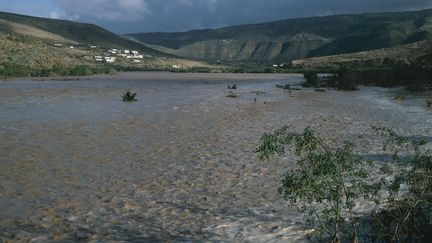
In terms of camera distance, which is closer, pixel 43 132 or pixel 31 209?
pixel 31 209

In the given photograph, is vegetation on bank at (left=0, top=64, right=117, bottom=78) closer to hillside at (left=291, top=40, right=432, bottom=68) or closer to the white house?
hillside at (left=291, top=40, right=432, bottom=68)

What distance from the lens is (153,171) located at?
13.1 m

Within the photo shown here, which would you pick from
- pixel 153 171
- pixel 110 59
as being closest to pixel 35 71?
pixel 153 171

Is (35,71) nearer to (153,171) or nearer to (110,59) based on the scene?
(153,171)

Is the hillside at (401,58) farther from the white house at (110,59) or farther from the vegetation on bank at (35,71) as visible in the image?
the white house at (110,59)

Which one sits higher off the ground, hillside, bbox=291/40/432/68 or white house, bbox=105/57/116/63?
hillside, bbox=291/40/432/68

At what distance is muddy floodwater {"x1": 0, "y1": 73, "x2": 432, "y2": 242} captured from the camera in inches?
347

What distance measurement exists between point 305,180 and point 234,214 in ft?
9.23

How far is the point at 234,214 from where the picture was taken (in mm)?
9578

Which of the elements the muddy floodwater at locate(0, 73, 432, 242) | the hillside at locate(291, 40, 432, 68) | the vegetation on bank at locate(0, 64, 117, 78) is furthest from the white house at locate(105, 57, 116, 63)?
the muddy floodwater at locate(0, 73, 432, 242)

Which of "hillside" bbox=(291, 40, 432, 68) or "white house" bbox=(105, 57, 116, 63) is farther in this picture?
"white house" bbox=(105, 57, 116, 63)

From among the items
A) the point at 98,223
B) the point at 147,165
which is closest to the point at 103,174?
the point at 147,165

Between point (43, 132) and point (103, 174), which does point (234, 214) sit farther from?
point (43, 132)

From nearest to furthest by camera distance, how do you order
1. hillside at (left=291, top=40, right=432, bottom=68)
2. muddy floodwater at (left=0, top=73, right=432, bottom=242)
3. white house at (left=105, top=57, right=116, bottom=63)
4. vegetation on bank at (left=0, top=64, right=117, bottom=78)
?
muddy floodwater at (left=0, top=73, right=432, bottom=242), hillside at (left=291, top=40, right=432, bottom=68), vegetation on bank at (left=0, top=64, right=117, bottom=78), white house at (left=105, top=57, right=116, bottom=63)
